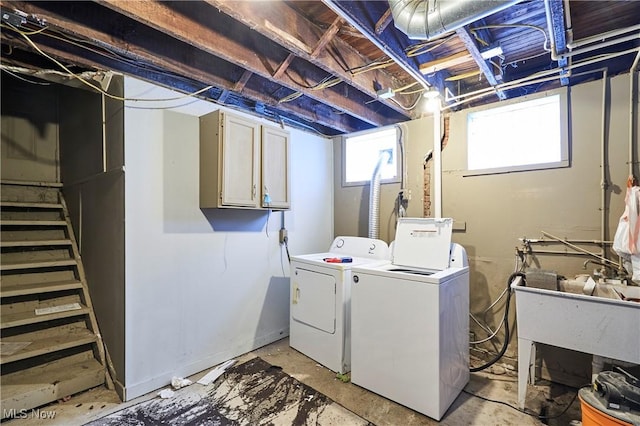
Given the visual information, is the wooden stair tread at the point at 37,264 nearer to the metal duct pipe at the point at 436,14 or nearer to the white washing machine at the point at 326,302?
the white washing machine at the point at 326,302

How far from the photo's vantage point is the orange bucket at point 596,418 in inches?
60.2

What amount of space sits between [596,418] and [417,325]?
3.21ft

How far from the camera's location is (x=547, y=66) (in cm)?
258

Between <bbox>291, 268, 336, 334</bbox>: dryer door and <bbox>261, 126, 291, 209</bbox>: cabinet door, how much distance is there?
0.72 m

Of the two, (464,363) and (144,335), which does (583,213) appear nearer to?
(464,363)

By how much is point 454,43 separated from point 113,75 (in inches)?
101

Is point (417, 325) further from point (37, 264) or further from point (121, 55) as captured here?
point (37, 264)

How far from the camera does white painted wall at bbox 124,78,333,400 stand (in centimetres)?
228

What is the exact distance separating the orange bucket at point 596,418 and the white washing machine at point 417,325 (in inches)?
28.0

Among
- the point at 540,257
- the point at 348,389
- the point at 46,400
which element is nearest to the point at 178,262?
the point at 46,400

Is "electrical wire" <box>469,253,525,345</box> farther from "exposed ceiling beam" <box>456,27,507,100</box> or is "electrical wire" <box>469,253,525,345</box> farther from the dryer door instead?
"exposed ceiling beam" <box>456,27,507,100</box>

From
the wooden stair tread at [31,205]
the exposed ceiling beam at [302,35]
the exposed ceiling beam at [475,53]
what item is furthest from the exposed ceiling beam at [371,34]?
the wooden stair tread at [31,205]

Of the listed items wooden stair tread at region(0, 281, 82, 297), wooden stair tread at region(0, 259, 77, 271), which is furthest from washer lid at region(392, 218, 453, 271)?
wooden stair tread at region(0, 259, 77, 271)

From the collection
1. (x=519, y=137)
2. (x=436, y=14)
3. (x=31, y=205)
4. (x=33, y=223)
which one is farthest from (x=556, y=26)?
(x=31, y=205)
